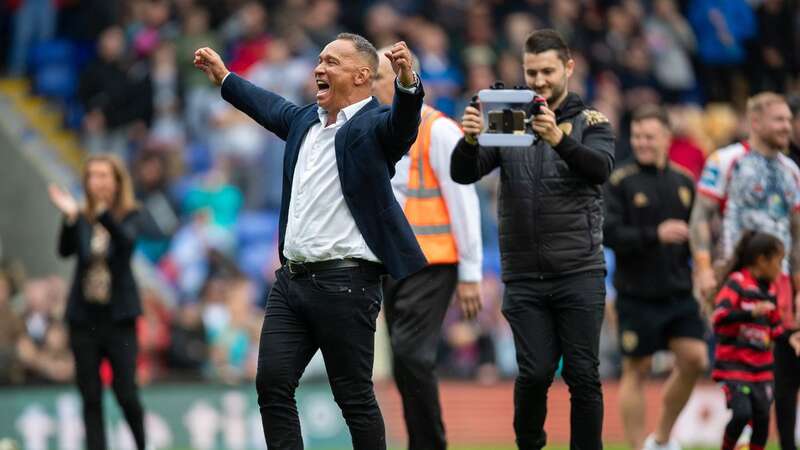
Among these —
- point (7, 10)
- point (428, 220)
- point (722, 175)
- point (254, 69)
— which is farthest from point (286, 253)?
point (7, 10)

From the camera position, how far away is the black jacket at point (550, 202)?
9578 mm

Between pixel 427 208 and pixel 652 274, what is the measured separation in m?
2.39

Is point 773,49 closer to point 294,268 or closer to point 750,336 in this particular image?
point 750,336

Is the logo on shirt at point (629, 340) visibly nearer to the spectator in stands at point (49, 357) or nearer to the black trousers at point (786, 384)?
the black trousers at point (786, 384)

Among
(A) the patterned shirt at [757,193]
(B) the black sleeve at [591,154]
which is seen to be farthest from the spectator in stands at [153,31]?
(B) the black sleeve at [591,154]

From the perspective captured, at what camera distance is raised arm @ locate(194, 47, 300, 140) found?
30.2ft

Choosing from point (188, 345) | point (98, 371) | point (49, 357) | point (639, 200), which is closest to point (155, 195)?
point (188, 345)

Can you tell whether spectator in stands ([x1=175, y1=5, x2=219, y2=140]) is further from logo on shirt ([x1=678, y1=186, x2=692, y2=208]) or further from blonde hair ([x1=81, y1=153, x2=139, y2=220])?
logo on shirt ([x1=678, y1=186, x2=692, y2=208])

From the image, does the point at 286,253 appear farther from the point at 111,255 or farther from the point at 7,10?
the point at 7,10

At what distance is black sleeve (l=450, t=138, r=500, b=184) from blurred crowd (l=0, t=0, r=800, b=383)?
7.57 meters

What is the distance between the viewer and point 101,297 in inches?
489

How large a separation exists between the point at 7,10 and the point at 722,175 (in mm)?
14601

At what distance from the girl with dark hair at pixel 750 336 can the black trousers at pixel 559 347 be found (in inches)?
54.7

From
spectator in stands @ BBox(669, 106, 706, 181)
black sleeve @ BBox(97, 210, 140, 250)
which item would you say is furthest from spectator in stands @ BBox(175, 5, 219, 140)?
black sleeve @ BBox(97, 210, 140, 250)
